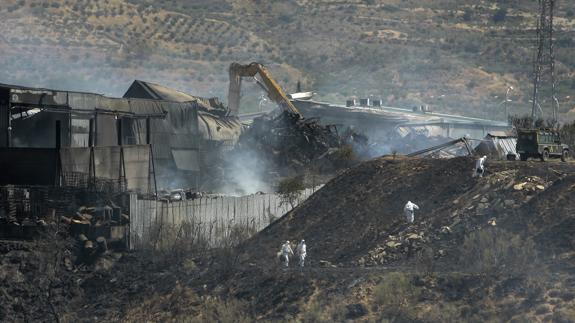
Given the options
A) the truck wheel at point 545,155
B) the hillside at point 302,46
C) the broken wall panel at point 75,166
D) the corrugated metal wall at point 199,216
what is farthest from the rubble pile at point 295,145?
the hillside at point 302,46

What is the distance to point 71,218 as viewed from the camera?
40.8m

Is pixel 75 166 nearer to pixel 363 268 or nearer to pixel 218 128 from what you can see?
pixel 363 268

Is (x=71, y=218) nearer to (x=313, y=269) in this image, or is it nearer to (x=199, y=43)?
(x=313, y=269)

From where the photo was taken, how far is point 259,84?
71125 mm

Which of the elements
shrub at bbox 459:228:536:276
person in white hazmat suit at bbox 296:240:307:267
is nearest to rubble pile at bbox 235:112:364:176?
person in white hazmat suit at bbox 296:240:307:267

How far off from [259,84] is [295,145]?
12161 millimetres

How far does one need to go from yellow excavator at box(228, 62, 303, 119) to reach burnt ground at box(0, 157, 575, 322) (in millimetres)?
23422

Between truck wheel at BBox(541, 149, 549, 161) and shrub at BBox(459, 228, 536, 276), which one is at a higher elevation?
truck wheel at BBox(541, 149, 549, 161)

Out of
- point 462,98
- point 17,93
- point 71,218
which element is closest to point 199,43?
point 462,98

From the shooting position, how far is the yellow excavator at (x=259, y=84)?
68812 millimetres

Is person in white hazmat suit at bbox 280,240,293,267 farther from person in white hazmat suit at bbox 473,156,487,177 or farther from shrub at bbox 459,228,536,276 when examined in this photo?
person in white hazmat suit at bbox 473,156,487,177

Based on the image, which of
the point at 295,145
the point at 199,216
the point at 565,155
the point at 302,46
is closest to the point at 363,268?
the point at 199,216

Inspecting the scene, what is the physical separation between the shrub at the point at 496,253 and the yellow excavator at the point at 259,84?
29.1 meters

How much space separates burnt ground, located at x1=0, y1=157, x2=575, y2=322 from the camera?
34125mm
